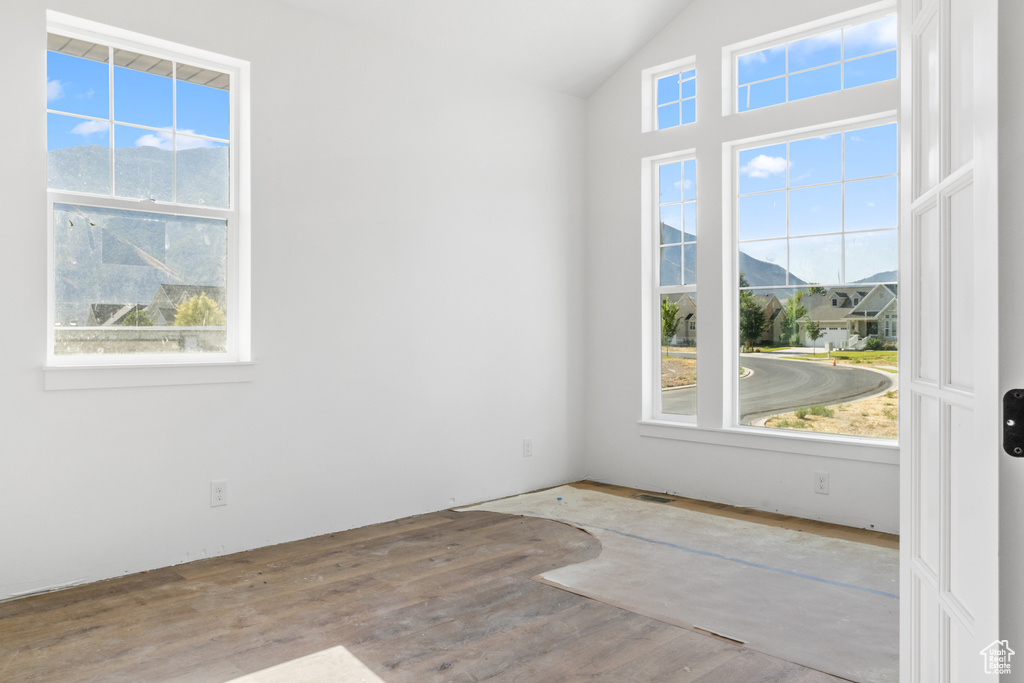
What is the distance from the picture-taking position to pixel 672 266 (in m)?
5.15

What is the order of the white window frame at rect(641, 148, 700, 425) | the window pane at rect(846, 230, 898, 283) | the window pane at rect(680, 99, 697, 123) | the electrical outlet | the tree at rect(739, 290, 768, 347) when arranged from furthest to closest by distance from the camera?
the white window frame at rect(641, 148, 700, 425) → the window pane at rect(680, 99, 697, 123) → the tree at rect(739, 290, 768, 347) → the window pane at rect(846, 230, 898, 283) → the electrical outlet

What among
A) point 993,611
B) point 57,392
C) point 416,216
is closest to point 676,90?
point 416,216

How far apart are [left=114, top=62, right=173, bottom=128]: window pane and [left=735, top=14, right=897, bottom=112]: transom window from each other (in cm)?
342

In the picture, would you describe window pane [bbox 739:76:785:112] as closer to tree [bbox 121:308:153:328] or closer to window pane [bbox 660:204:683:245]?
window pane [bbox 660:204:683:245]

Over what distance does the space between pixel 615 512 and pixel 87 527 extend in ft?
9.37

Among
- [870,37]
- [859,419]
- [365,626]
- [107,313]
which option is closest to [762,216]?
[870,37]

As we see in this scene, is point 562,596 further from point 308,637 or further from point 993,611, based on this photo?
point 993,611

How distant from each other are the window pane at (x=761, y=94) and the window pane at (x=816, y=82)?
0.07 meters

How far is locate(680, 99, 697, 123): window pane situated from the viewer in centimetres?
499

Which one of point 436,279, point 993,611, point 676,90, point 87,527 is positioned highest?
point 676,90

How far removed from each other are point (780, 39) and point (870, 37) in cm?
55

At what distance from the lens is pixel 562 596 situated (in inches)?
121

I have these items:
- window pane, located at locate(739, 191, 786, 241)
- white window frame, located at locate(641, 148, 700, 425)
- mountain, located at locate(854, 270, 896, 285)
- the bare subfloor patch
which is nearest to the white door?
the bare subfloor patch

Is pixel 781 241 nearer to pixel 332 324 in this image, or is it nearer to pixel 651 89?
pixel 651 89
